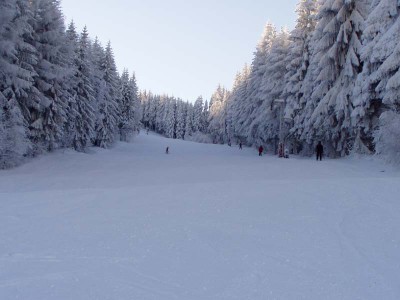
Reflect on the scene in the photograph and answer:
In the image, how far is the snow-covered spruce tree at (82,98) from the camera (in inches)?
1428

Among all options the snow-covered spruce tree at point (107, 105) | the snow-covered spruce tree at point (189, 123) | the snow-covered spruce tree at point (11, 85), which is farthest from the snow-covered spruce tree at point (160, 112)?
the snow-covered spruce tree at point (11, 85)

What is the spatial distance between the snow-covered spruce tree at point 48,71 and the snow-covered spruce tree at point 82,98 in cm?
677

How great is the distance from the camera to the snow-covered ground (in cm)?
540

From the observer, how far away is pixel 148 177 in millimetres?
19516

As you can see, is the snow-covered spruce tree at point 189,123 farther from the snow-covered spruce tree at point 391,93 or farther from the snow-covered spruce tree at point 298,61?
the snow-covered spruce tree at point 391,93

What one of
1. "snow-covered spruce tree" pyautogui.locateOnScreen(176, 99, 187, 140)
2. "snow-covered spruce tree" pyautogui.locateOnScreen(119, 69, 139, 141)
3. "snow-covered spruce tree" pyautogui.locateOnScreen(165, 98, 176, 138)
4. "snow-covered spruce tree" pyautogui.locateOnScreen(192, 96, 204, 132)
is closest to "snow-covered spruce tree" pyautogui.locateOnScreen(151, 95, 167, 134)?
"snow-covered spruce tree" pyautogui.locateOnScreen(165, 98, 176, 138)

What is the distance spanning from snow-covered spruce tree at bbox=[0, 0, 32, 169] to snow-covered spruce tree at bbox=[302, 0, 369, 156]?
18.9 metres

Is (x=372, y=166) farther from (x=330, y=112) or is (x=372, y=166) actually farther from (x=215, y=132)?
(x=215, y=132)

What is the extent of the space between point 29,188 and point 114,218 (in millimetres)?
9734

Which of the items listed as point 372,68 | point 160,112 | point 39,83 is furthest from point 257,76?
point 160,112

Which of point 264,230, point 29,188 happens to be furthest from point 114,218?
point 29,188

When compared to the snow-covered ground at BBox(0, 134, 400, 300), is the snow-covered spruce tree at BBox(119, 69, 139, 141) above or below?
above

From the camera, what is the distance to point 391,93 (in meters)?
18.6

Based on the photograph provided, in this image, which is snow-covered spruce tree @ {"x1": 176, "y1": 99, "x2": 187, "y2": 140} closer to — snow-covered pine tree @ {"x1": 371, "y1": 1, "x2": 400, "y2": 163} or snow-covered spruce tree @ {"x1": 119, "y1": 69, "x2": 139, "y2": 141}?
snow-covered spruce tree @ {"x1": 119, "y1": 69, "x2": 139, "y2": 141}
